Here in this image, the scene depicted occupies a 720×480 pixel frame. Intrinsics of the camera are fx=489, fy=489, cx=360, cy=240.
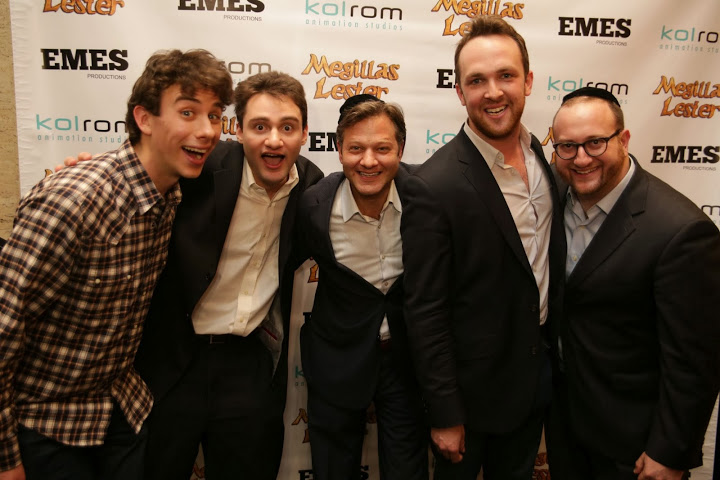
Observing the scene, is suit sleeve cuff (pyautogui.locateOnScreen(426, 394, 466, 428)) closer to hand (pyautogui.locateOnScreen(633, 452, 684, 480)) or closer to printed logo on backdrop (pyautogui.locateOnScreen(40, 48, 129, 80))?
hand (pyautogui.locateOnScreen(633, 452, 684, 480))

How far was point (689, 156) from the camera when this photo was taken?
2502mm

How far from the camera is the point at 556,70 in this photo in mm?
2396

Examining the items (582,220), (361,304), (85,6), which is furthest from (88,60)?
(582,220)

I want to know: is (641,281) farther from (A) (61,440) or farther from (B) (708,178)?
(A) (61,440)

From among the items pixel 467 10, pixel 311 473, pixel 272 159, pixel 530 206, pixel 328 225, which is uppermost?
pixel 467 10

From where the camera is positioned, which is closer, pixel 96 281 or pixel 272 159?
pixel 96 281

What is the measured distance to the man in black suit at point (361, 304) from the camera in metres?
1.76

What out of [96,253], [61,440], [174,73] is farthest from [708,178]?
[61,440]

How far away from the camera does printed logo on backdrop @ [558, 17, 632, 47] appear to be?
93.1 inches

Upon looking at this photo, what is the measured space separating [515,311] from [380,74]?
1290 mm

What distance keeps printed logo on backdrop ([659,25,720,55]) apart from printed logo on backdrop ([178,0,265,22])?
196cm

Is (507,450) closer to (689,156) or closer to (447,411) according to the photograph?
(447,411)

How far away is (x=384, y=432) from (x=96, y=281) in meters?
1.16

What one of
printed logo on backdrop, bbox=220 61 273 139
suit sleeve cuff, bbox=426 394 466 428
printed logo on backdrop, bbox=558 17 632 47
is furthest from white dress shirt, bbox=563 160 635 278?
printed logo on backdrop, bbox=220 61 273 139
